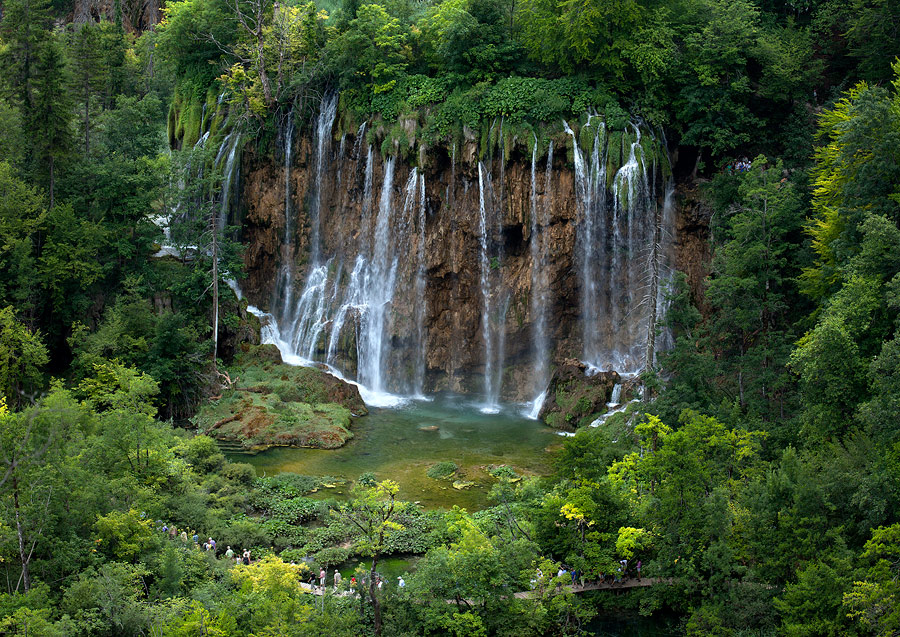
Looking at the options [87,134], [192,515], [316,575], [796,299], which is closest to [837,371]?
[796,299]

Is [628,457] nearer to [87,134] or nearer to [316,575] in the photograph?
[316,575]

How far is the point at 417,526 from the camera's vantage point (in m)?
22.8

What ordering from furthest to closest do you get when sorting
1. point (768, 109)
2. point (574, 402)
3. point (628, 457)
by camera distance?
point (768, 109) → point (574, 402) → point (628, 457)

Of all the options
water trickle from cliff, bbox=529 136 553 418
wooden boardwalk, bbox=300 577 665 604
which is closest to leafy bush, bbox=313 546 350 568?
wooden boardwalk, bbox=300 577 665 604

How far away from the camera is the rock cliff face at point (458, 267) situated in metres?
36.0

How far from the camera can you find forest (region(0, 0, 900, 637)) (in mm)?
17609

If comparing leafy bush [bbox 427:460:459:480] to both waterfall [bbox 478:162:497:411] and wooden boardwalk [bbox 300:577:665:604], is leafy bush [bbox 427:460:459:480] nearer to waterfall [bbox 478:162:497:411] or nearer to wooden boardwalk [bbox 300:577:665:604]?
wooden boardwalk [bbox 300:577:665:604]

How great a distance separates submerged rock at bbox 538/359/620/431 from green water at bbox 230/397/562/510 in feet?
2.44

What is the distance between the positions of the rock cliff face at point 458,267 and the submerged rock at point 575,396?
3.21m

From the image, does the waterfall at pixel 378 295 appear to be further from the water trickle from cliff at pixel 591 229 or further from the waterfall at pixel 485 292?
the water trickle from cliff at pixel 591 229

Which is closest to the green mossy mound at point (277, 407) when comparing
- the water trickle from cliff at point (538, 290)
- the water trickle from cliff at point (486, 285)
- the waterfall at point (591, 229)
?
the water trickle from cliff at point (486, 285)

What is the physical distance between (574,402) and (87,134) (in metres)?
25.5

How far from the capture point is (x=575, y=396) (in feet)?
107

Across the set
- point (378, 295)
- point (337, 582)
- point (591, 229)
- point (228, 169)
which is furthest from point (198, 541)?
point (228, 169)
